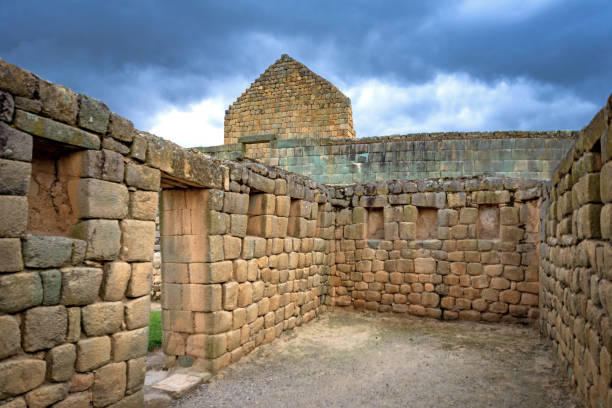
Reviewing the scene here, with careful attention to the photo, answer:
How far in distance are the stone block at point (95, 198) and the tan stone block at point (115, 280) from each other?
47 cm

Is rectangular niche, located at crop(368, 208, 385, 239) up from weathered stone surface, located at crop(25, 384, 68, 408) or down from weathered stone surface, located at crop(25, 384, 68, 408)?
up

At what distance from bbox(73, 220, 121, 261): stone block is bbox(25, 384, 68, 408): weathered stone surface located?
1061 mm

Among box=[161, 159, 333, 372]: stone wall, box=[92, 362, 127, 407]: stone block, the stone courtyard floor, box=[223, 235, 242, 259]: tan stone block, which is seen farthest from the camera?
box=[223, 235, 242, 259]: tan stone block

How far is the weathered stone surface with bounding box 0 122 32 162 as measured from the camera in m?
2.92

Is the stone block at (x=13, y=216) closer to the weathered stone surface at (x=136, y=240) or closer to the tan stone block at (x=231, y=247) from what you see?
the weathered stone surface at (x=136, y=240)

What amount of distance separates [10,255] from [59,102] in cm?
125

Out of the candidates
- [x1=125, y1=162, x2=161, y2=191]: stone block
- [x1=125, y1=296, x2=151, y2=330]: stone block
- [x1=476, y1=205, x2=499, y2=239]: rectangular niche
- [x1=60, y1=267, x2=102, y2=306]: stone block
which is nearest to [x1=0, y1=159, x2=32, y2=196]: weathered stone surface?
[x1=60, y1=267, x2=102, y2=306]: stone block

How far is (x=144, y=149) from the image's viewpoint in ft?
13.9

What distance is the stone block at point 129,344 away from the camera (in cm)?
389

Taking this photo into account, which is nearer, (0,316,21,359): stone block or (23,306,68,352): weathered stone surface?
(0,316,21,359): stone block

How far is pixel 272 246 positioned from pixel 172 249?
195cm

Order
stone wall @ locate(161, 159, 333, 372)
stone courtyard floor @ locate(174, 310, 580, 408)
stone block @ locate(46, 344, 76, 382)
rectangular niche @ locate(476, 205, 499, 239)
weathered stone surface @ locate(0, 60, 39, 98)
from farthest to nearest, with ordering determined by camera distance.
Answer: rectangular niche @ locate(476, 205, 499, 239), stone wall @ locate(161, 159, 333, 372), stone courtyard floor @ locate(174, 310, 580, 408), stone block @ locate(46, 344, 76, 382), weathered stone surface @ locate(0, 60, 39, 98)

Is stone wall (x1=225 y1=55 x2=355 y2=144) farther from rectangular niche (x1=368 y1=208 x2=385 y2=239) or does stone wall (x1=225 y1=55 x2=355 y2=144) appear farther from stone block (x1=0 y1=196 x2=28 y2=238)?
stone block (x1=0 y1=196 x2=28 y2=238)

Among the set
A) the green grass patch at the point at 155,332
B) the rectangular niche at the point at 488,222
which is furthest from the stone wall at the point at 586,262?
the green grass patch at the point at 155,332
